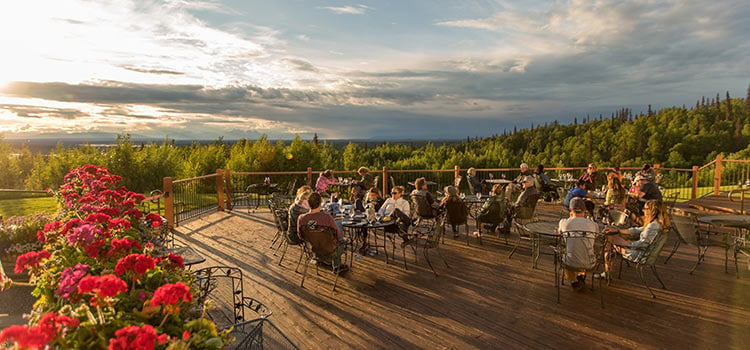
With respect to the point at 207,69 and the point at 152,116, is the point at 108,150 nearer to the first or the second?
the point at 152,116

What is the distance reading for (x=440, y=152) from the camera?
6131cm

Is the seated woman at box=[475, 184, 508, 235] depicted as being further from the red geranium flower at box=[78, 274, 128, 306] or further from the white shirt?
the red geranium flower at box=[78, 274, 128, 306]

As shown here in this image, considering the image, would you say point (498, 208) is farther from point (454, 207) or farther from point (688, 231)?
point (688, 231)

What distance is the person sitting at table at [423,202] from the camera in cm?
670

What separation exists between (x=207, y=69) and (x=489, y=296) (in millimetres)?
10993

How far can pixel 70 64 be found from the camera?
938cm

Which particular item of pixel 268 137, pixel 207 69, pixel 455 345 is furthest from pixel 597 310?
pixel 268 137

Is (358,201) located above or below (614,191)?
below

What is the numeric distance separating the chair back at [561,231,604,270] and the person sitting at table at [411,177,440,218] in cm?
251

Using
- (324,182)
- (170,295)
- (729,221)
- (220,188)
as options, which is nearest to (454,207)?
(324,182)

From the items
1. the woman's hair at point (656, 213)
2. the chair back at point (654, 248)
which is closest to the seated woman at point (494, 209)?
the woman's hair at point (656, 213)

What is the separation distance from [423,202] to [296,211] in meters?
2.49

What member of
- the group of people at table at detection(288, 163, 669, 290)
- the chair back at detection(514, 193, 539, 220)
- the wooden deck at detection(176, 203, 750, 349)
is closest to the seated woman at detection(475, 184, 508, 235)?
the group of people at table at detection(288, 163, 669, 290)

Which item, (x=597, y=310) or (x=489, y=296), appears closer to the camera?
(x=597, y=310)
